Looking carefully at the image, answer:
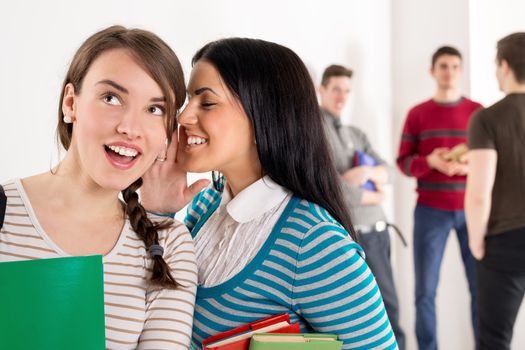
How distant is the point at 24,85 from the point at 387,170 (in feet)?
6.88

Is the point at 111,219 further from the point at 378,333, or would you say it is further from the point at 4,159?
the point at 4,159

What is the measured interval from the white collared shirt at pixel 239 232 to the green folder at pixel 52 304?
36 centimetres

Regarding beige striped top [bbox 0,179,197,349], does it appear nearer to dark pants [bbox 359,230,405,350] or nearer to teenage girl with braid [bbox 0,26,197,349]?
teenage girl with braid [bbox 0,26,197,349]

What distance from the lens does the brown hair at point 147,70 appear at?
3.77 ft

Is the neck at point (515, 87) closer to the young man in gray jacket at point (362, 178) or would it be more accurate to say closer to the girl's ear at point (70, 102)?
the young man in gray jacket at point (362, 178)

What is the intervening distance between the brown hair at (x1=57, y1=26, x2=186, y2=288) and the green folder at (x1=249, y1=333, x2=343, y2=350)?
0.57ft

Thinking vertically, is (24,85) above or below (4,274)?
above

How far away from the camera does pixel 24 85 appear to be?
6.72 ft

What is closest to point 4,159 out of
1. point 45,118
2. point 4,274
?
point 45,118

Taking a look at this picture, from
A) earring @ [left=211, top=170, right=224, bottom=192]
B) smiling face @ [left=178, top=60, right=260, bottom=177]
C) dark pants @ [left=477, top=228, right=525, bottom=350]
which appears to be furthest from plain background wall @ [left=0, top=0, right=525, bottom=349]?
dark pants @ [left=477, top=228, right=525, bottom=350]

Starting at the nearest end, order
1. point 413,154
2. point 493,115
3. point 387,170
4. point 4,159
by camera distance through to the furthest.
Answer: point 4,159 < point 493,115 < point 387,170 < point 413,154

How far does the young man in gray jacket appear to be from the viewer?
3.43 m

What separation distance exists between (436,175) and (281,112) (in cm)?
267

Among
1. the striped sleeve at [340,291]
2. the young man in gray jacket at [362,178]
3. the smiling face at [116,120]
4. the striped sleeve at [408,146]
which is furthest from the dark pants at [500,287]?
the smiling face at [116,120]
